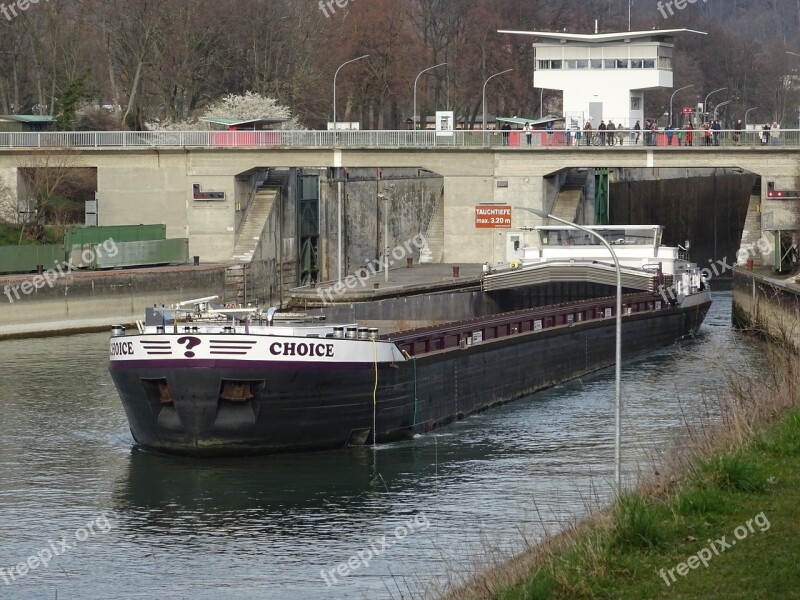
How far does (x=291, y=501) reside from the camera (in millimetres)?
24688

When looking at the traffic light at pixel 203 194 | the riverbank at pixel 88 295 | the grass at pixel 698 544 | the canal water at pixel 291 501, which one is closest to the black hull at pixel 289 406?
the canal water at pixel 291 501

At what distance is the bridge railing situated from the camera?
56.6 meters

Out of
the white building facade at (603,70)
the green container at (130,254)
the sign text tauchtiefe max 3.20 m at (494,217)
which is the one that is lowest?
the green container at (130,254)

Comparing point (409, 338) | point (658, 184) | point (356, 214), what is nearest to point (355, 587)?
point (409, 338)

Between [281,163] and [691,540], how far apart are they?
44.2 m

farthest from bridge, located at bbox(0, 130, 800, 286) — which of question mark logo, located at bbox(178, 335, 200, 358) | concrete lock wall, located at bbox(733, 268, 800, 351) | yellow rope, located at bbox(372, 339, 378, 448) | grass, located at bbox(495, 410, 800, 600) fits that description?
grass, located at bbox(495, 410, 800, 600)

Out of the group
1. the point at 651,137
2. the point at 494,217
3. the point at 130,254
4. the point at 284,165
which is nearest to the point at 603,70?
the point at 651,137

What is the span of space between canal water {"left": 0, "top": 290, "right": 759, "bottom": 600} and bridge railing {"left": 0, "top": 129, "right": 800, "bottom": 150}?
23.4 metres

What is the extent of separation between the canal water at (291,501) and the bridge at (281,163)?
76.1ft

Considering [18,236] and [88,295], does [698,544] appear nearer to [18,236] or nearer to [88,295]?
[88,295]

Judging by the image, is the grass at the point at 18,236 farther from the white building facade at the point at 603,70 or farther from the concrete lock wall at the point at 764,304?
the concrete lock wall at the point at 764,304

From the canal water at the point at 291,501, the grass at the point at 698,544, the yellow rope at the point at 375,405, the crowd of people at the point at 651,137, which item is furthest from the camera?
the crowd of people at the point at 651,137

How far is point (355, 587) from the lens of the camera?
19781 mm

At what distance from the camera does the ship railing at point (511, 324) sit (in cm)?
3123
